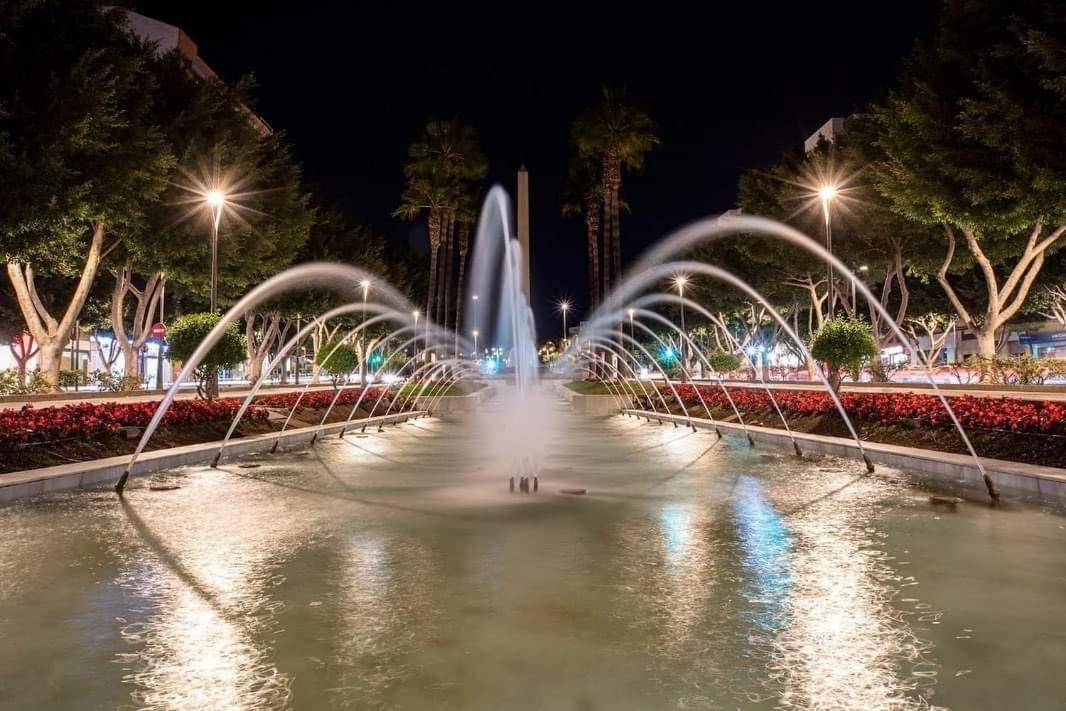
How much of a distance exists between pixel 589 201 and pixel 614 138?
7847mm

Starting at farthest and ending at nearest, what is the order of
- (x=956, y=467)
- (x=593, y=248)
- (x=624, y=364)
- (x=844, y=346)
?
(x=593, y=248), (x=624, y=364), (x=844, y=346), (x=956, y=467)

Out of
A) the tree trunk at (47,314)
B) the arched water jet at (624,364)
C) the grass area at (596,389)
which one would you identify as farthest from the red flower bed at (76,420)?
the grass area at (596,389)

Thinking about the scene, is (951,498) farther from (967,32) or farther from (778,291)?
(778,291)

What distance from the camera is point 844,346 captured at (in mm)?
21172

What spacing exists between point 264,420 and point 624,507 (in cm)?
1353

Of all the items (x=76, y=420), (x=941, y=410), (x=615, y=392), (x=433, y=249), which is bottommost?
(x=76, y=420)

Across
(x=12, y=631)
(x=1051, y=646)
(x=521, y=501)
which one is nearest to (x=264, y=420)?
(x=521, y=501)

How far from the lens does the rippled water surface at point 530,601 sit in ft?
13.2

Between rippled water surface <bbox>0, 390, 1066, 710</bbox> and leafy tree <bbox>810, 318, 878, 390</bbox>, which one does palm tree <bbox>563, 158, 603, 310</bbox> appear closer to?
leafy tree <bbox>810, 318, 878, 390</bbox>

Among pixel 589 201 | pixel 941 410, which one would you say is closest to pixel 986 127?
pixel 941 410

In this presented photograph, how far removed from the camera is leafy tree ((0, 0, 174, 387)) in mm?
19016

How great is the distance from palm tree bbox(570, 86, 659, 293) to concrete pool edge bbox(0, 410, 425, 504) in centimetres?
3600

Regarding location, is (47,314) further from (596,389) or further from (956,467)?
(956,467)

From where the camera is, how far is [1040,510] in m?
8.96
